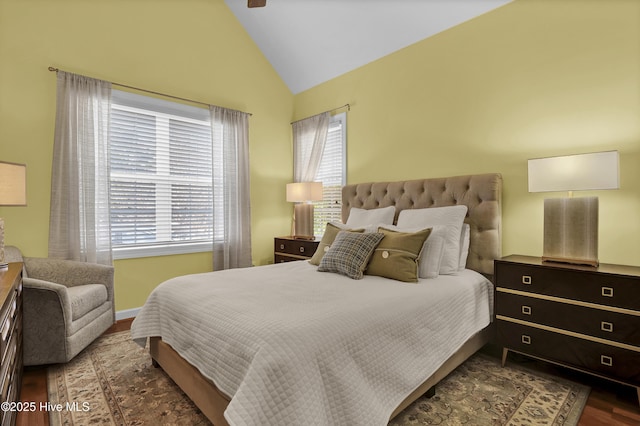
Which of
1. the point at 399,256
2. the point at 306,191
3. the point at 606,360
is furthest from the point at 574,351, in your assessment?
the point at 306,191

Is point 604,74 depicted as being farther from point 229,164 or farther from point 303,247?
point 229,164

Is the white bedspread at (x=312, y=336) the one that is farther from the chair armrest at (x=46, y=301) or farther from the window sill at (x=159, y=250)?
the window sill at (x=159, y=250)

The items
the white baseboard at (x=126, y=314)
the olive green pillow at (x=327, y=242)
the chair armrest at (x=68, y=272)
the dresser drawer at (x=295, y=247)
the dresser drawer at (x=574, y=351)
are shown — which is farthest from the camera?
the dresser drawer at (x=295, y=247)

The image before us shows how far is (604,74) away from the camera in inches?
95.0

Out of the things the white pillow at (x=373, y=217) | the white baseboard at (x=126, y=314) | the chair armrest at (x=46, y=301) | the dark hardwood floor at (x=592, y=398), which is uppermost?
the white pillow at (x=373, y=217)

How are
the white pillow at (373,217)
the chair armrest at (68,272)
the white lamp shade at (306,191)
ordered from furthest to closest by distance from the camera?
the white lamp shade at (306,191)
the white pillow at (373,217)
the chair armrest at (68,272)

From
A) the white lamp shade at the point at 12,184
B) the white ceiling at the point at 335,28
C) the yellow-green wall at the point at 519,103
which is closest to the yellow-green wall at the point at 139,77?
the white ceiling at the point at 335,28

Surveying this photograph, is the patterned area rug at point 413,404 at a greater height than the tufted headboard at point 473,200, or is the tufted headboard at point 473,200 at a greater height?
the tufted headboard at point 473,200

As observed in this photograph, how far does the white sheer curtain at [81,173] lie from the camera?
3.08m

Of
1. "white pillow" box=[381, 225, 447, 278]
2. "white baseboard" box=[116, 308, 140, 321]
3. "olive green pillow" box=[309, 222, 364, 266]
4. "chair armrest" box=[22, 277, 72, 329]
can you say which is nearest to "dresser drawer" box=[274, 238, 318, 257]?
"olive green pillow" box=[309, 222, 364, 266]

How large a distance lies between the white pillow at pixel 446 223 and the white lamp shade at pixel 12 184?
2.91 metres

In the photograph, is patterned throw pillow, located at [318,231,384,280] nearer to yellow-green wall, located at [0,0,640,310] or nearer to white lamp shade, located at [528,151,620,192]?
white lamp shade, located at [528,151,620,192]

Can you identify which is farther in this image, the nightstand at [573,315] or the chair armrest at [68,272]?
the chair armrest at [68,272]

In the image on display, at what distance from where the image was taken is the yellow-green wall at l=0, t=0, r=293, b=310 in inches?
117
